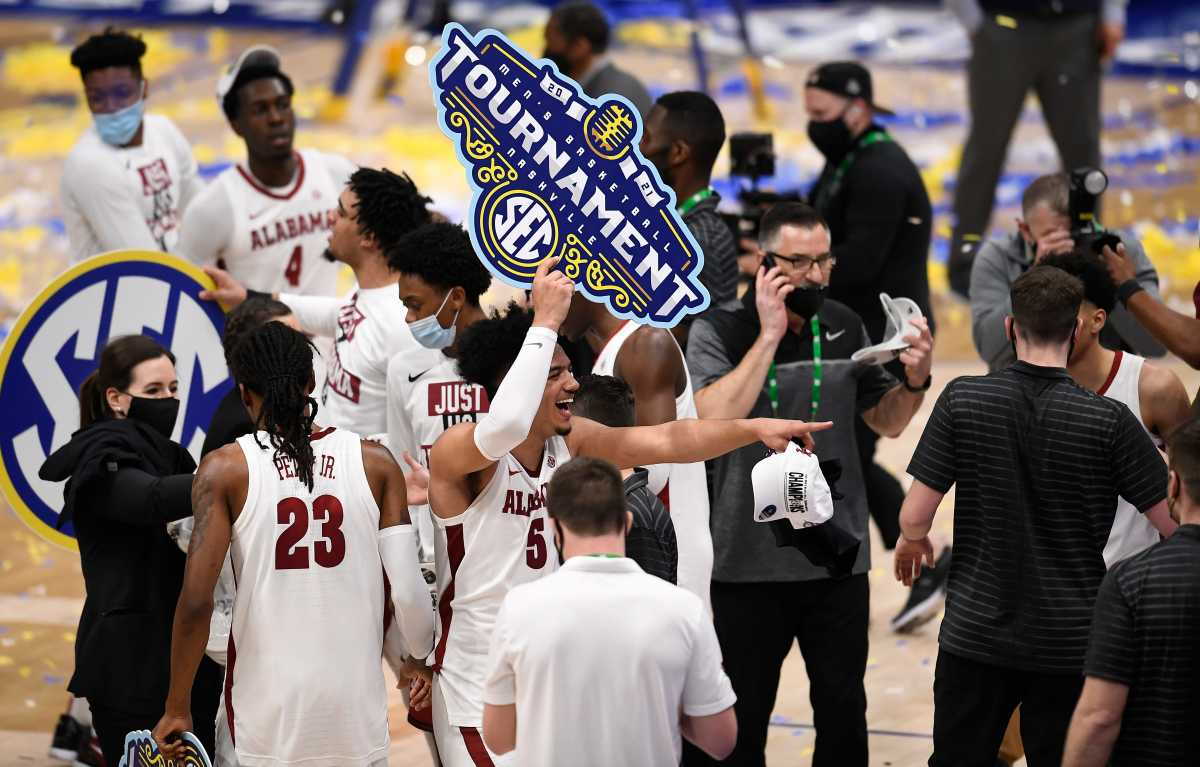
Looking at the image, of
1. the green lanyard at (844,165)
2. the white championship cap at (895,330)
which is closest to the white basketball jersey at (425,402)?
the white championship cap at (895,330)

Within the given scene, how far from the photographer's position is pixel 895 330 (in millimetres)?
4793

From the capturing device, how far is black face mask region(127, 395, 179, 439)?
15.6 ft

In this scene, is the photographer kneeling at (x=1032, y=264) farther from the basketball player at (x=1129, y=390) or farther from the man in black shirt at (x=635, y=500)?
the man in black shirt at (x=635, y=500)

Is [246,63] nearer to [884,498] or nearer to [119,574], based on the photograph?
[119,574]

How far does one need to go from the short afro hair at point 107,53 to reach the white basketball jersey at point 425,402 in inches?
105

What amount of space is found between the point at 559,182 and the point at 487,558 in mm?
937

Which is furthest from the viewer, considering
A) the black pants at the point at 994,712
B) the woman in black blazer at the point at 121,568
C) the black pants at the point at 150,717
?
the black pants at the point at 150,717

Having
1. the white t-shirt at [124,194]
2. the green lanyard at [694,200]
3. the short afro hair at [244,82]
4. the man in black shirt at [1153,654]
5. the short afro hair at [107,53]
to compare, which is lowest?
the man in black shirt at [1153,654]

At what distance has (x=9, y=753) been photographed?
5980mm

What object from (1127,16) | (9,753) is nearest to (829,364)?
(9,753)

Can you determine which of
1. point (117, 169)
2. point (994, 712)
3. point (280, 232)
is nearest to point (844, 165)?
point (280, 232)

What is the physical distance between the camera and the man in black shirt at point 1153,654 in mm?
3465

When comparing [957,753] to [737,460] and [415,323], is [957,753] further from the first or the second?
[415,323]

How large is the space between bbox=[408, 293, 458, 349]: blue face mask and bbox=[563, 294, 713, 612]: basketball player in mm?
321
